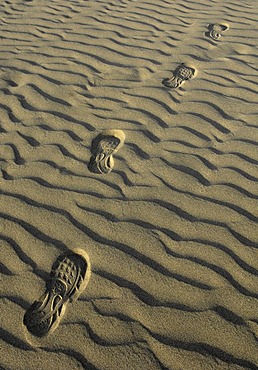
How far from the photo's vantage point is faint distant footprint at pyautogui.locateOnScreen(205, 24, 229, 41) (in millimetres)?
4887

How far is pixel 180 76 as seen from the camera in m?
4.23

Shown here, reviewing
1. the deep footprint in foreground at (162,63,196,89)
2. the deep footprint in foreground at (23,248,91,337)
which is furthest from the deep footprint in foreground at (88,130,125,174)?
the deep footprint in foreground at (162,63,196,89)

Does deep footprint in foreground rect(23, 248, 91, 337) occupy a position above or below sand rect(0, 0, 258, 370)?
below

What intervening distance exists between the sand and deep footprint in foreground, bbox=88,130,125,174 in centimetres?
5

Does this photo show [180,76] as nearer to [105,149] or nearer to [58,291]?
[105,149]

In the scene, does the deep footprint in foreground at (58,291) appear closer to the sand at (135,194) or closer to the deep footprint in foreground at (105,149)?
the sand at (135,194)

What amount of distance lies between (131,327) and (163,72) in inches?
112

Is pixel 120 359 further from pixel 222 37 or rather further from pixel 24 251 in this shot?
pixel 222 37

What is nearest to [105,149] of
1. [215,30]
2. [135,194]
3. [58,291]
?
[135,194]

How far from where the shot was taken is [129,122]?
3.64m

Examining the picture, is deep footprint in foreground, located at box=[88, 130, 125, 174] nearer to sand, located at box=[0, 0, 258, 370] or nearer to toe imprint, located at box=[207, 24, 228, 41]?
sand, located at box=[0, 0, 258, 370]

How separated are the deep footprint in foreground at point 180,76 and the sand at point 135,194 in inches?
2.5

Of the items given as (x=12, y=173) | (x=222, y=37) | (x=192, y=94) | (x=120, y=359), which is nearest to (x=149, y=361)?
(x=120, y=359)

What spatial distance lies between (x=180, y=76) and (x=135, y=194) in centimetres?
179
